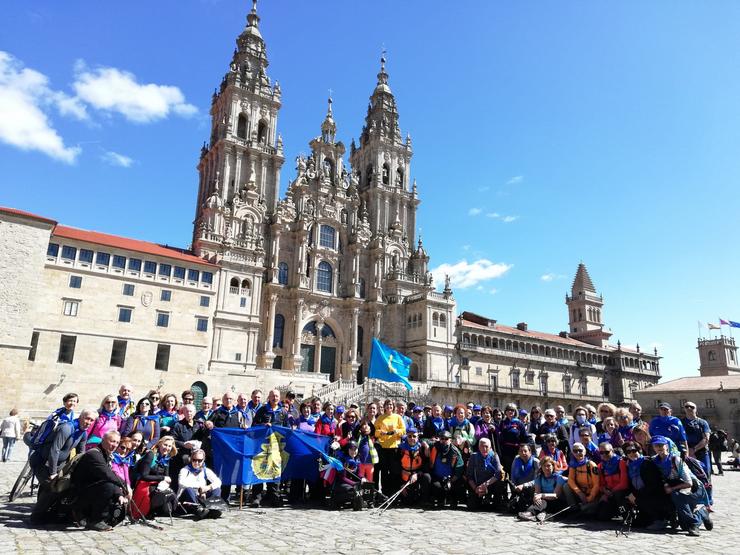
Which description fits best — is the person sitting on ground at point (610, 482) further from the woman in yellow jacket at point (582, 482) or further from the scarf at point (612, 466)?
the woman in yellow jacket at point (582, 482)

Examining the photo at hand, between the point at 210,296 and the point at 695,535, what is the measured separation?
125 ft

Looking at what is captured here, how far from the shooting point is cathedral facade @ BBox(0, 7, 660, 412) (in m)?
35.7

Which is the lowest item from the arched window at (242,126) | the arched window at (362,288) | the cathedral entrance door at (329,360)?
the cathedral entrance door at (329,360)

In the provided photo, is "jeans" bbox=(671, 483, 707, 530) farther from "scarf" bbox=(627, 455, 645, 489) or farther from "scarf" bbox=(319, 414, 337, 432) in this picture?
"scarf" bbox=(319, 414, 337, 432)

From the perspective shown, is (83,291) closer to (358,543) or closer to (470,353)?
(358,543)

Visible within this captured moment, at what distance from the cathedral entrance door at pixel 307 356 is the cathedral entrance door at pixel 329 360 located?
1.14 meters

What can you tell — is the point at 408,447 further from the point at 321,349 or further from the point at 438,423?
the point at 321,349

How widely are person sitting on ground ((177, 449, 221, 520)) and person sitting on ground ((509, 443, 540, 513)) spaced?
21.4 ft

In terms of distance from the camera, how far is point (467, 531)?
9.92 metres

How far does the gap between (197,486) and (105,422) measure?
2384 mm

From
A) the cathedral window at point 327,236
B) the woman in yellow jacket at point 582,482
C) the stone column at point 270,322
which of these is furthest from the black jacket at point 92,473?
the cathedral window at point 327,236

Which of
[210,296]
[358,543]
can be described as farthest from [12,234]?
[358,543]

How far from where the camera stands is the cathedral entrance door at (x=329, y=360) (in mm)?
54219

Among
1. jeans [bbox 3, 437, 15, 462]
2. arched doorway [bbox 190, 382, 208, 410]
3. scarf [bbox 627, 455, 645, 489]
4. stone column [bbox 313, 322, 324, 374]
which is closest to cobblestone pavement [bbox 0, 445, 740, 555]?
scarf [bbox 627, 455, 645, 489]
